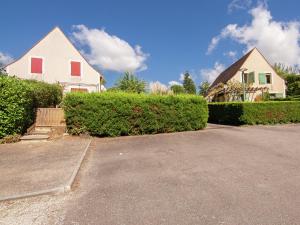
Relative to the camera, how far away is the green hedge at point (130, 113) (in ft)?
35.0

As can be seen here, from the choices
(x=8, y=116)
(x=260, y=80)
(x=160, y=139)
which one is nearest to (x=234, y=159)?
(x=160, y=139)

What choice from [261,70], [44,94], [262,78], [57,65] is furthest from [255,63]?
[44,94]

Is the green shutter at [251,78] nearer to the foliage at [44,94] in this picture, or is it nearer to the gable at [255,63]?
the gable at [255,63]

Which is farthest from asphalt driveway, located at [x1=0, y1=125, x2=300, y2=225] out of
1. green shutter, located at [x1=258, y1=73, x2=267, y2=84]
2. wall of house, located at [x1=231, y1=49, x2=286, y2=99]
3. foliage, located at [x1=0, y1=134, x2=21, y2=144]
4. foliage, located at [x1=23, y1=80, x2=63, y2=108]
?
wall of house, located at [x1=231, y1=49, x2=286, y2=99]

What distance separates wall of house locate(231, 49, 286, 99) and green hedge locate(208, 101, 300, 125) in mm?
14105

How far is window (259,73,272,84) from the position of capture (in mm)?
30484

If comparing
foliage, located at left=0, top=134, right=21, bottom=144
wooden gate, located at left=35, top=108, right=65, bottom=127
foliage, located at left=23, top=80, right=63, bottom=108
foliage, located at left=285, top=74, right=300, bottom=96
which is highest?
→ foliage, located at left=285, top=74, right=300, bottom=96

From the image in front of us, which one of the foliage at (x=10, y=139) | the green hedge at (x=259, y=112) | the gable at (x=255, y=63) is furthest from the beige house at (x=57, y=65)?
the gable at (x=255, y=63)

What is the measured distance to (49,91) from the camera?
47.1 feet

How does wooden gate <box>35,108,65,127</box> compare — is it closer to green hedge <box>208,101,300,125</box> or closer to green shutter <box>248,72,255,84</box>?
green hedge <box>208,101,300,125</box>

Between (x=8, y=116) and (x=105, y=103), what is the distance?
3710 millimetres

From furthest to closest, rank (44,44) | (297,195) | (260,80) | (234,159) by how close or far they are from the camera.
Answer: (260,80)
(44,44)
(234,159)
(297,195)

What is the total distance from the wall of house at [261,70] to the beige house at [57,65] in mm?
17791

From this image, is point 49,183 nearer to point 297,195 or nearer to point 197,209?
point 197,209
